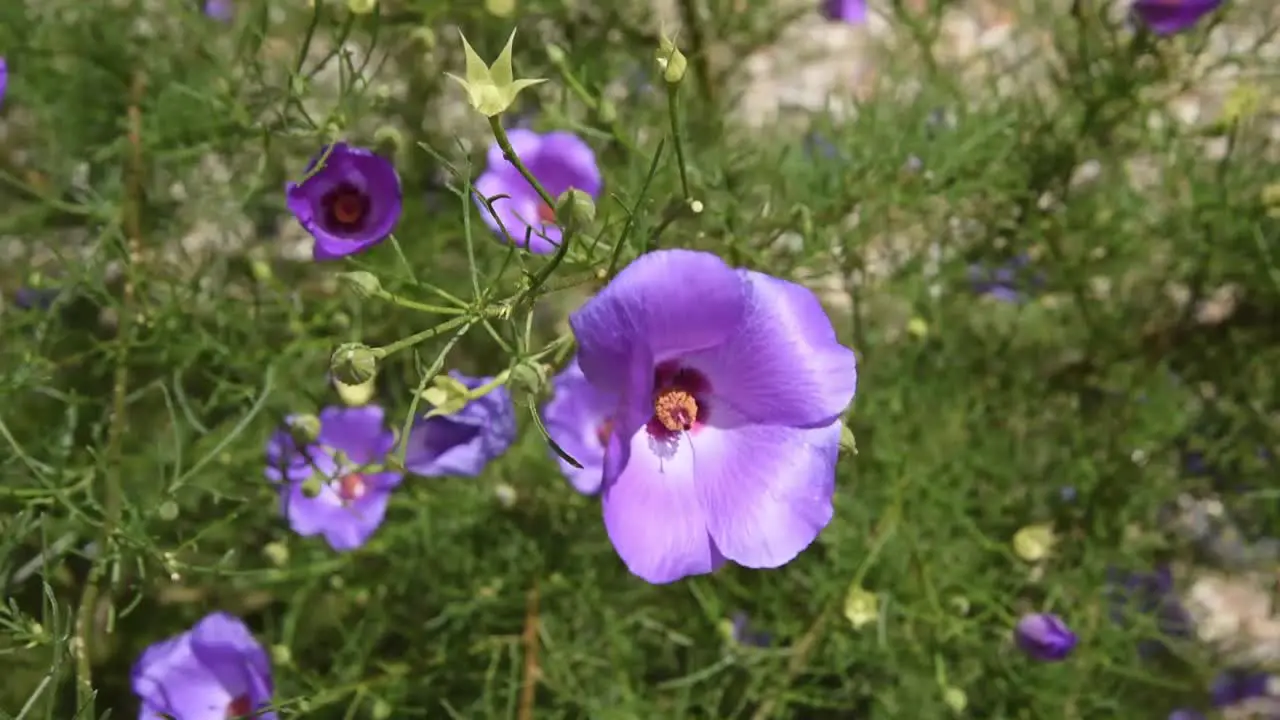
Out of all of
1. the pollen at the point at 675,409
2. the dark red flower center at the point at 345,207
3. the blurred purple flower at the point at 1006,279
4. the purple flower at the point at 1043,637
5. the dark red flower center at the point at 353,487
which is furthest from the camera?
the blurred purple flower at the point at 1006,279

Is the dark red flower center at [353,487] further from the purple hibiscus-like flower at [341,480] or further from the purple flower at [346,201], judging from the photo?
the purple flower at [346,201]

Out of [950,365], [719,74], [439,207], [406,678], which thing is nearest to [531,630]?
[406,678]

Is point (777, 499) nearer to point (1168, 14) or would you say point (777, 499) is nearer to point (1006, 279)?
point (1168, 14)

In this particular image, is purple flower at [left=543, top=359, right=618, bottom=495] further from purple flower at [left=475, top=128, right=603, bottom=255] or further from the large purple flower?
the large purple flower

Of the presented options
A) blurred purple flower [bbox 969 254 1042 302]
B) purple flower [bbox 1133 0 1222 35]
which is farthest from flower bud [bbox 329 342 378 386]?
blurred purple flower [bbox 969 254 1042 302]

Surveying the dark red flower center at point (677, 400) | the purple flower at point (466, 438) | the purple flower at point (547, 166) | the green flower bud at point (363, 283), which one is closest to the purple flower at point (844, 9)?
the purple flower at point (547, 166)
